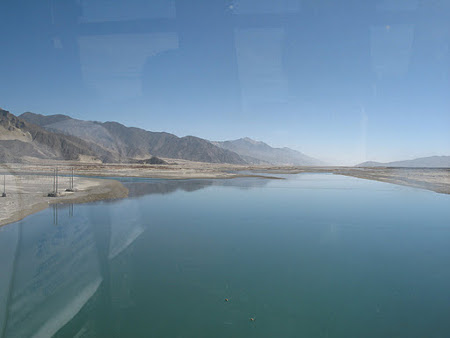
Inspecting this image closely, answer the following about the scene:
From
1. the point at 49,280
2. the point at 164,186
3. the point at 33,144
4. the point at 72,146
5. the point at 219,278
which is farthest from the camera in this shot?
the point at 72,146

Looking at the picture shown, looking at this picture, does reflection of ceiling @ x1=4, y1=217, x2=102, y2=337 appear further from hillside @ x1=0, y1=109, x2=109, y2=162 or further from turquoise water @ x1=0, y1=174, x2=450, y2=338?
hillside @ x1=0, y1=109, x2=109, y2=162

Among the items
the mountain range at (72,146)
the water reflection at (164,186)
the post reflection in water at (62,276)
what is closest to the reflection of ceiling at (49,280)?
the post reflection in water at (62,276)

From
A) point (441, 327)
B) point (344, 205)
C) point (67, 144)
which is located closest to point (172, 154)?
point (67, 144)

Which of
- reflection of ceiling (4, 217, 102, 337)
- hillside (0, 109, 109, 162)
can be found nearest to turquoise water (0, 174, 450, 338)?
reflection of ceiling (4, 217, 102, 337)

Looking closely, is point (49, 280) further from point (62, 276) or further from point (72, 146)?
point (72, 146)

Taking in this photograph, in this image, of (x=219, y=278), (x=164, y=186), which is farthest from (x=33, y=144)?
(x=219, y=278)

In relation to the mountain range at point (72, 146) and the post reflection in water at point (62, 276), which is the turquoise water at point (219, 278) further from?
the mountain range at point (72, 146)

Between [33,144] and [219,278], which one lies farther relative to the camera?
[33,144]
